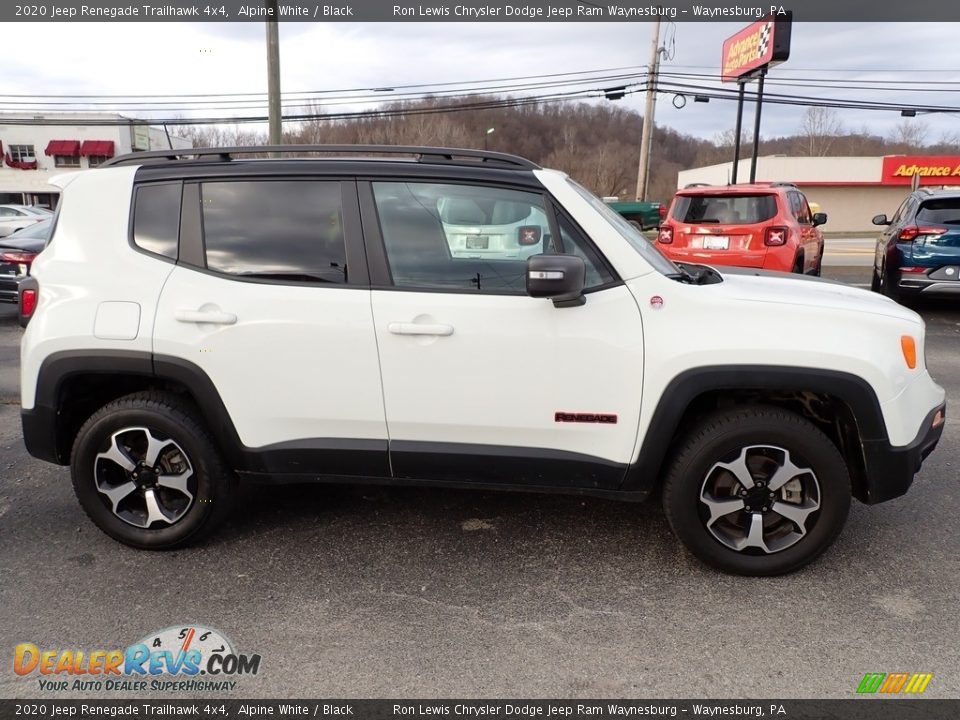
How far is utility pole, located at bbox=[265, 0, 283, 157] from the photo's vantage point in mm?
14633

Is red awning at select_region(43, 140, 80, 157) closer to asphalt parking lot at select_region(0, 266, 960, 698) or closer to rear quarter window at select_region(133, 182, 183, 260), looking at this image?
asphalt parking lot at select_region(0, 266, 960, 698)

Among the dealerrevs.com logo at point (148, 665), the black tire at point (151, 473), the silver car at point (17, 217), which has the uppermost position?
the silver car at point (17, 217)

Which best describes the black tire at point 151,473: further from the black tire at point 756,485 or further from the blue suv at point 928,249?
the blue suv at point 928,249

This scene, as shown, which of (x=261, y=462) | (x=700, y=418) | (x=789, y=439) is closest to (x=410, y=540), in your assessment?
(x=261, y=462)

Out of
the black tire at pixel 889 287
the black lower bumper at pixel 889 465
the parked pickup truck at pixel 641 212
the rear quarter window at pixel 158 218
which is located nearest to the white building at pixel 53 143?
the parked pickup truck at pixel 641 212

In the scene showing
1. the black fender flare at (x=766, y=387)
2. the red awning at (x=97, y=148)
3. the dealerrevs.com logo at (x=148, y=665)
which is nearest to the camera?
the dealerrevs.com logo at (x=148, y=665)

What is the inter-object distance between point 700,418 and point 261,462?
6.59 feet

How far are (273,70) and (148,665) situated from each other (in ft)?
48.1

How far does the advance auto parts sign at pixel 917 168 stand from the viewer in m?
46.8

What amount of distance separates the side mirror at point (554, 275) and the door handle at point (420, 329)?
407 mm

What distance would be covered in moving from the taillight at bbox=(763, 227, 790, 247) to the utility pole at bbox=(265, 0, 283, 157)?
A: 10142 mm

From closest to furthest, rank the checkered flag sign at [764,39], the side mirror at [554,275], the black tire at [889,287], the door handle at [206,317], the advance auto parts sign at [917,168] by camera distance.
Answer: the side mirror at [554,275], the door handle at [206,317], the black tire at [889,287], the checkered flag sign at [764,39], the advance auto parts sign at [917,168]

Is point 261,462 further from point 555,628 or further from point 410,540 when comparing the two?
point 555,628

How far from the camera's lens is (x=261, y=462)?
3318 millimetres
